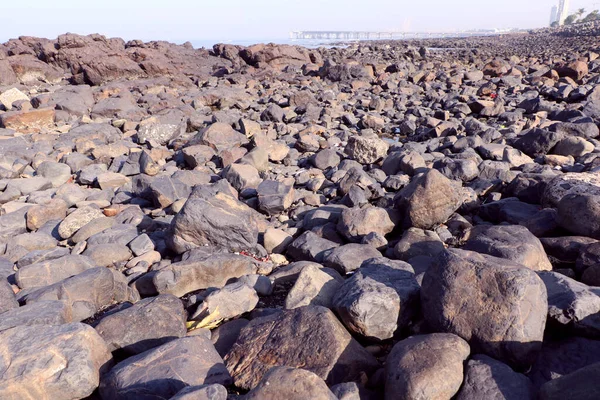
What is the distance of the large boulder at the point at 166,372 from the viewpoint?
2422 millimetres

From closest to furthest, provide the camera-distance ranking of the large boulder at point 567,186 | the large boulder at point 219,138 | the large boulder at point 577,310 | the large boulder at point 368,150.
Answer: the large boulder at point 577,310
the large boulder at point 567,186
the large boulder at point 368,150
the large boulder at point 219,138

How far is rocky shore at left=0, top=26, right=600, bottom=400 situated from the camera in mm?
2438

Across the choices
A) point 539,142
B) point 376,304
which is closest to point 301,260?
point 376,304

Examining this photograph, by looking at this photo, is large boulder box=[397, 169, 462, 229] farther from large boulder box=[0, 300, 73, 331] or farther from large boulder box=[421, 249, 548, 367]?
large boulder box=[0, 300, 73, 331]

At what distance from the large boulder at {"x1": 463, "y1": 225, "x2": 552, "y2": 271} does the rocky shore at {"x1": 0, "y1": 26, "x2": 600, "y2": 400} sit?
→ 1 cm

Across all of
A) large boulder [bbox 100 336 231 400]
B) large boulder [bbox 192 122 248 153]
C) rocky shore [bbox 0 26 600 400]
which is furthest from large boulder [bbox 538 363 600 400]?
large boulder [bbox 192 122 248 153]

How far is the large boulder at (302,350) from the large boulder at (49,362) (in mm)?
772

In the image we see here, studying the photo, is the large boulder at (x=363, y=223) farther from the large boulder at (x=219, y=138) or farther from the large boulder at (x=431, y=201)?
the large boulder at (x=219, y=138)

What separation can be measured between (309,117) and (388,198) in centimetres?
559

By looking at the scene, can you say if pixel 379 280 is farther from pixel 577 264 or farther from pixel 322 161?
pixel 322 161

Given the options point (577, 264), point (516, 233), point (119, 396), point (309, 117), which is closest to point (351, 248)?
point (516, 233)

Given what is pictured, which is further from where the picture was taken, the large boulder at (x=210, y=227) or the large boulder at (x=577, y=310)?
the large boulder at (x=210, y=227)

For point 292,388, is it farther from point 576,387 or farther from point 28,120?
point 28,120

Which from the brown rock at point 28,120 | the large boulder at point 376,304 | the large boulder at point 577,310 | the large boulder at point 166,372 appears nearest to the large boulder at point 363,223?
the large boulder at point 376,304
